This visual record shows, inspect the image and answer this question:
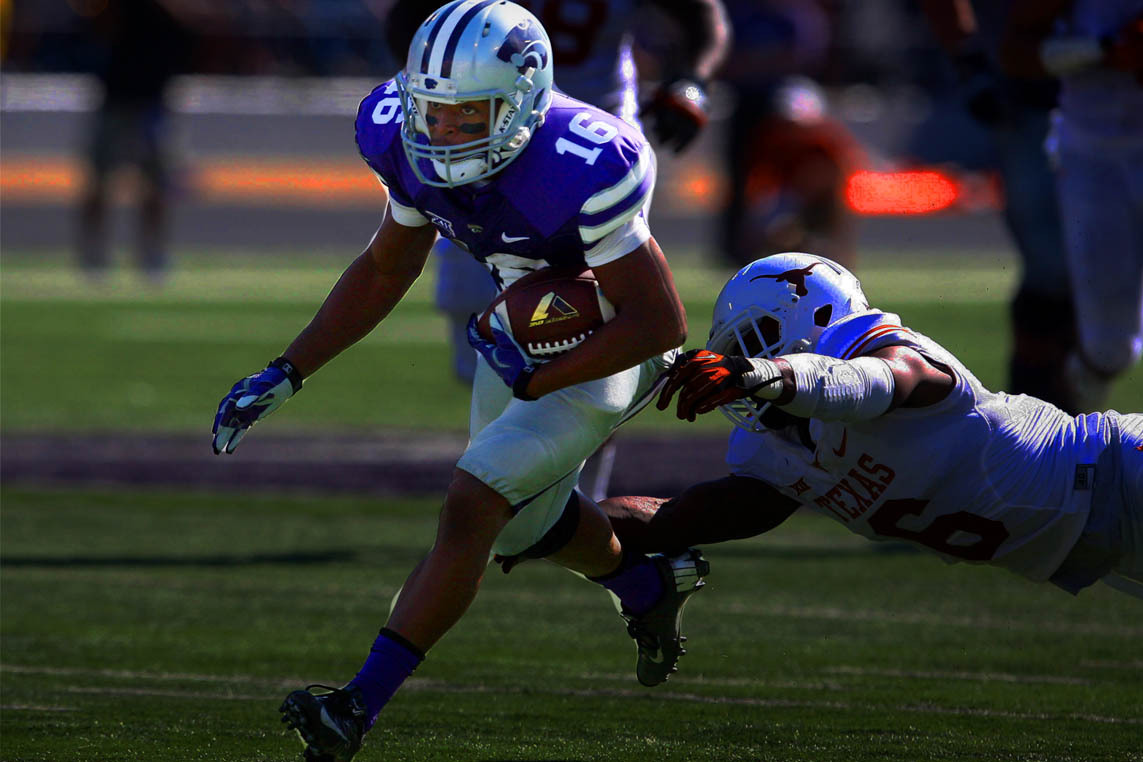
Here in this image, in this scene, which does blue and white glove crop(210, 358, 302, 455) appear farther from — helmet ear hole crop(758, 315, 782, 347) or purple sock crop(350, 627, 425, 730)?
helmet ear hole crop(758, 315, 782, 347)

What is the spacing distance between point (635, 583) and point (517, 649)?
2.48 ft

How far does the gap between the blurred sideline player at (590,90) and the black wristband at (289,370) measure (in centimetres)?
160

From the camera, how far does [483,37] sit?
4.00 meters

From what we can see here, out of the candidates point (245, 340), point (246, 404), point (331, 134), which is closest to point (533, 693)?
point (246, 404)

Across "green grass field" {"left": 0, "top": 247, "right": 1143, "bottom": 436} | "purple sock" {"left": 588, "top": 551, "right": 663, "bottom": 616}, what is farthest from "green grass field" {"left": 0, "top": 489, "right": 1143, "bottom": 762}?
"green grass field" {"left": 0, "top": 247, "right": 1143, "bottom": 436}

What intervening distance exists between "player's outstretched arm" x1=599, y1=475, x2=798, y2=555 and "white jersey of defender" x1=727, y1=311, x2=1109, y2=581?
76mm

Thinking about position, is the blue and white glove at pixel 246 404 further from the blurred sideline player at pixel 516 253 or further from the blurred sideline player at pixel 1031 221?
the blurred sideline player at pixel 1031 221

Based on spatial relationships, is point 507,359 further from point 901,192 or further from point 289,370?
point 901,192

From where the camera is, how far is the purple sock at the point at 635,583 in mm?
4398

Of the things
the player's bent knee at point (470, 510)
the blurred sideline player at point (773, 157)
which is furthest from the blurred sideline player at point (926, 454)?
the blurred sideline player at point (773, 157)

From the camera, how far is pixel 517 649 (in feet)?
16.6

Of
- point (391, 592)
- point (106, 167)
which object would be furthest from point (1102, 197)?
point (106, 167)

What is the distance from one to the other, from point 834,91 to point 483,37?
18.3 metres

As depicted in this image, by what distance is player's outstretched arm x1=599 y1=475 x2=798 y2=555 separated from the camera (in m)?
4.29
